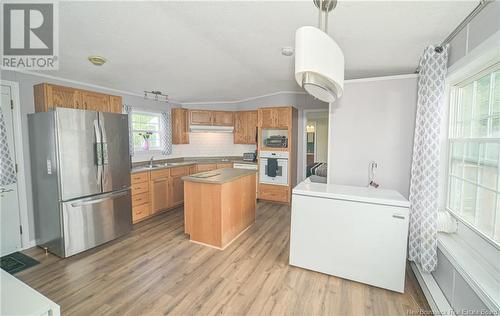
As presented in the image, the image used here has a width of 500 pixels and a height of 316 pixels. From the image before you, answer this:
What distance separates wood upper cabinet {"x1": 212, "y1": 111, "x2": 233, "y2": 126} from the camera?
17.3 ft

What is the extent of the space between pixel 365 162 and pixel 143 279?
286 cm

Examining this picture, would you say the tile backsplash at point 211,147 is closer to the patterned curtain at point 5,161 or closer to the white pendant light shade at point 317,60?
the patterned curtain at point 5,161

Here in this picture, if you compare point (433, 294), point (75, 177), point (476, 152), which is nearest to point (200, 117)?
point (75, 177)

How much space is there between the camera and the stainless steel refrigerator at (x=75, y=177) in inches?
98.6

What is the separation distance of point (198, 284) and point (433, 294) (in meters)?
2.07

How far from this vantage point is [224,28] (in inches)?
74.0

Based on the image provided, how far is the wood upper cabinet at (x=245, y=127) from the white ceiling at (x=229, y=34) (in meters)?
2.02

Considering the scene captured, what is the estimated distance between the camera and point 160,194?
4.00 m

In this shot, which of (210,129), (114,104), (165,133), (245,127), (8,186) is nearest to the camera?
(8,186)

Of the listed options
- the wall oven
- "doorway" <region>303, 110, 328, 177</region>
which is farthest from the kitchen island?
"doorway" <region>303, 110, 328, 177</region>

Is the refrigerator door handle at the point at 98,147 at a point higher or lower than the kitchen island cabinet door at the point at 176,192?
higher

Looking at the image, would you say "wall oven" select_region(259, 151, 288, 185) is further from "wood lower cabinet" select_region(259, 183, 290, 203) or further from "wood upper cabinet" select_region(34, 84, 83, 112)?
"wood upper cabinet" select_region(34, 84, 83, 112)

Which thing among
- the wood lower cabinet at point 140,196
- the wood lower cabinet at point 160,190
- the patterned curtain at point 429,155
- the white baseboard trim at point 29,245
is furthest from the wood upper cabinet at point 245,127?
the white baseboard trim at point 29,245

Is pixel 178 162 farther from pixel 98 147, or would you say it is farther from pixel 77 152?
pixel 77 152
